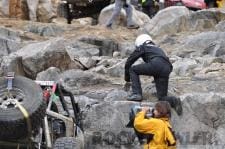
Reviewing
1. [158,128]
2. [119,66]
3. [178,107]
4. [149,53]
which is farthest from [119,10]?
[158,128]

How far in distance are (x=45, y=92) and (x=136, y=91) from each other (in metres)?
2.52

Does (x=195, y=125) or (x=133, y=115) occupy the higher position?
(x=133, y=115)

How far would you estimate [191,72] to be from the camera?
13.2 m

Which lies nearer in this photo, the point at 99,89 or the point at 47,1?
the point at 99,89

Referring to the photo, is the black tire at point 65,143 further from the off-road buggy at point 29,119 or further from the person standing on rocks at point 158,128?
the person standing on rocks at point 158,128

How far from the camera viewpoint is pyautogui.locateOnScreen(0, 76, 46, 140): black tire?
275 inches

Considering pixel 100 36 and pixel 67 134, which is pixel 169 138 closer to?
pixel 67 134

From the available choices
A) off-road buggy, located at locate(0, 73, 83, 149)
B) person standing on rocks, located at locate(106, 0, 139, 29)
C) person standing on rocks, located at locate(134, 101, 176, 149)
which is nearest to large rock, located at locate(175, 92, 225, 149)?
person standing on rocks, located at locate(134, 101, 176, 149)

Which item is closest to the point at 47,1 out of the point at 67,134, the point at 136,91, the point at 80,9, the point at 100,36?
the point at 80,9

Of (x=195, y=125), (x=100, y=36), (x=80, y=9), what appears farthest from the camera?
(x=80, y=9)

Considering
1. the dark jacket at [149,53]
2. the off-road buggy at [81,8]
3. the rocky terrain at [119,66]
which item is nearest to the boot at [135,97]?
the rocky terrain at [119,66]

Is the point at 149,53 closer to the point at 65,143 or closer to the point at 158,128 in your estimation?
the point at 158,128

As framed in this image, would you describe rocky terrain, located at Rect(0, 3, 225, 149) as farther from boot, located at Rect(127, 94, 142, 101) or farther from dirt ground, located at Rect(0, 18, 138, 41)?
boot, located at Rect(127, 94, 142, 101)

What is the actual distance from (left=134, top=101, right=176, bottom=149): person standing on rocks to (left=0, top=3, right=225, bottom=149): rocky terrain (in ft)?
7.44
